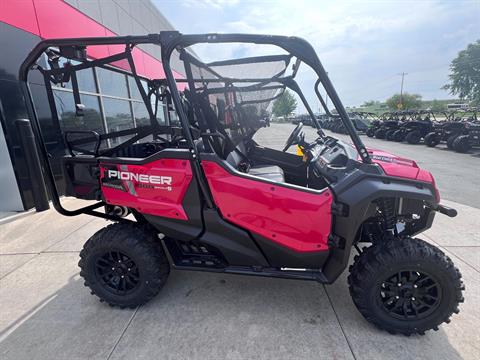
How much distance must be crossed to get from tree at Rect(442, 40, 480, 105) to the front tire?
35.2 meters

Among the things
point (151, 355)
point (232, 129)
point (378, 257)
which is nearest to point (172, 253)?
point (151, 355)

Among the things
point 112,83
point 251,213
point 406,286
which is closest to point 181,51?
point 251,213

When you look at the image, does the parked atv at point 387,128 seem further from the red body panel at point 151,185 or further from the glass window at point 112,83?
the red body panel at point 151,185

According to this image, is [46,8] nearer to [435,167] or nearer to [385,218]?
[385,218]

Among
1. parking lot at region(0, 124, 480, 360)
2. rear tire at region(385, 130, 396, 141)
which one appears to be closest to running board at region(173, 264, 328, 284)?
parking lot at region(0, 124, 480, 360)

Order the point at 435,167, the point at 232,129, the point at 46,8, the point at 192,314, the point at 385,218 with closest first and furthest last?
the point at 385,218, the point at 192,314, the point at 232,129, the point at 46,8, the point at 435,167

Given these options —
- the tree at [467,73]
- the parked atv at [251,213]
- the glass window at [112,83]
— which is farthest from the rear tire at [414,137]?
the tree at [467,73]

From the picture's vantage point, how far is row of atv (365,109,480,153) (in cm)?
1014

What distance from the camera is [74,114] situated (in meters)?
5.83

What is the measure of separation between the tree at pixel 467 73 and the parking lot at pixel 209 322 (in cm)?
3536

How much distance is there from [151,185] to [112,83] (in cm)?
665

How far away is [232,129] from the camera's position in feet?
9.53

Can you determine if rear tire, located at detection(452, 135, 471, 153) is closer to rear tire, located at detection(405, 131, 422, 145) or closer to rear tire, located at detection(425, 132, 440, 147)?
rear tire, located at detection(425, 132, 440, 147)

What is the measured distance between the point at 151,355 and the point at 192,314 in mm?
429
